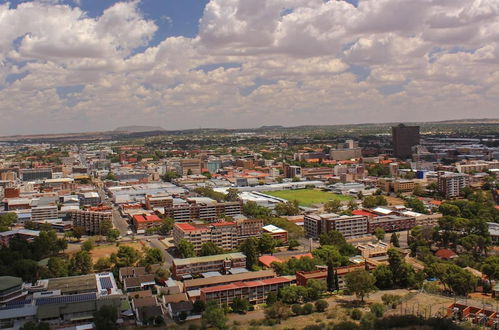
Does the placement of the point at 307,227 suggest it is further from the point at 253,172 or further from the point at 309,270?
the point at 253,172

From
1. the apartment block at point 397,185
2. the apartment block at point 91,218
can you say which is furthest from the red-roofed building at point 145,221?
the apartment block at point 397,185

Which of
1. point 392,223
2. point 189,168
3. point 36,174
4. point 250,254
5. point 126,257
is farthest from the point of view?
point 189,168

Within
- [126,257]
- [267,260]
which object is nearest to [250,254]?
[267,260]

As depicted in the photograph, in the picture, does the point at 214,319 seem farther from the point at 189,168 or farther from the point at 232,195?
the point at 189,168

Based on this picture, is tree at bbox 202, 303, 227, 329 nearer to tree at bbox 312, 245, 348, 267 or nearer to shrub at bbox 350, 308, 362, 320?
shrub at bbox 350, 308, 362, 320

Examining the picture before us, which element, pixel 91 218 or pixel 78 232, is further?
pixel 91 218

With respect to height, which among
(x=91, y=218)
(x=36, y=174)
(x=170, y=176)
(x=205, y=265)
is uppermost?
(x=36, y=174)
